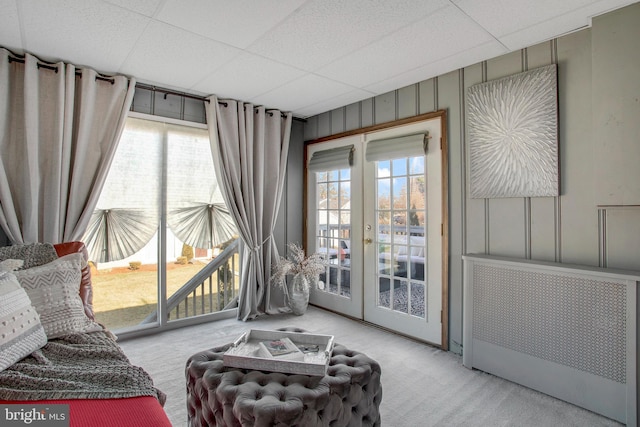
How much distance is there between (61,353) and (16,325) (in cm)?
22

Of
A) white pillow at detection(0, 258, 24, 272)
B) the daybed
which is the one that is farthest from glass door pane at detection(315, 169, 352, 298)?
white pillow at detection(0, 258, 24, 272)

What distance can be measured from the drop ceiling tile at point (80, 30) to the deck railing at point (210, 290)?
217cm

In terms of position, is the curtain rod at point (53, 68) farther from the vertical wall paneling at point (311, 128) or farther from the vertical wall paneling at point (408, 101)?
the vertical wall paneling at point (408, 101)

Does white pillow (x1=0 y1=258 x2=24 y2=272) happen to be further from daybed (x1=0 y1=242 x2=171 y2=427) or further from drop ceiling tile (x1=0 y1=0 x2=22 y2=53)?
drop ceiling tile (x1=0 y1=0 x2=22 y2=53)

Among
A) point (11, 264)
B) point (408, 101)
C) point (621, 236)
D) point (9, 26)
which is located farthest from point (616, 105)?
point (9, 26)

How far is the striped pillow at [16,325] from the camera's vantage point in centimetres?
143

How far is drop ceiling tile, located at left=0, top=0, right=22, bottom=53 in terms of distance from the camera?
Result: 198 cm

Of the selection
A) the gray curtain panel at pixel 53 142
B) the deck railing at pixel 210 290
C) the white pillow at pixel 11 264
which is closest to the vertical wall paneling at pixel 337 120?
the deck railing at pixel 210 290

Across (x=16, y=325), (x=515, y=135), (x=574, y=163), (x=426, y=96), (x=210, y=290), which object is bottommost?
(x=210, y=290)

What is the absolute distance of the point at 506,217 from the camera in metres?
2.62

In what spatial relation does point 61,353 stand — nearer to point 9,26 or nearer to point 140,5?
point 140,5

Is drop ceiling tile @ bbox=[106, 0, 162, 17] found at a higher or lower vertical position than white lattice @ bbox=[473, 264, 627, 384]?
higher

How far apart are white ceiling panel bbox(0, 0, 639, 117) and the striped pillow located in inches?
63.0

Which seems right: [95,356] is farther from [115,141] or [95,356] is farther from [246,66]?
[246,66]
